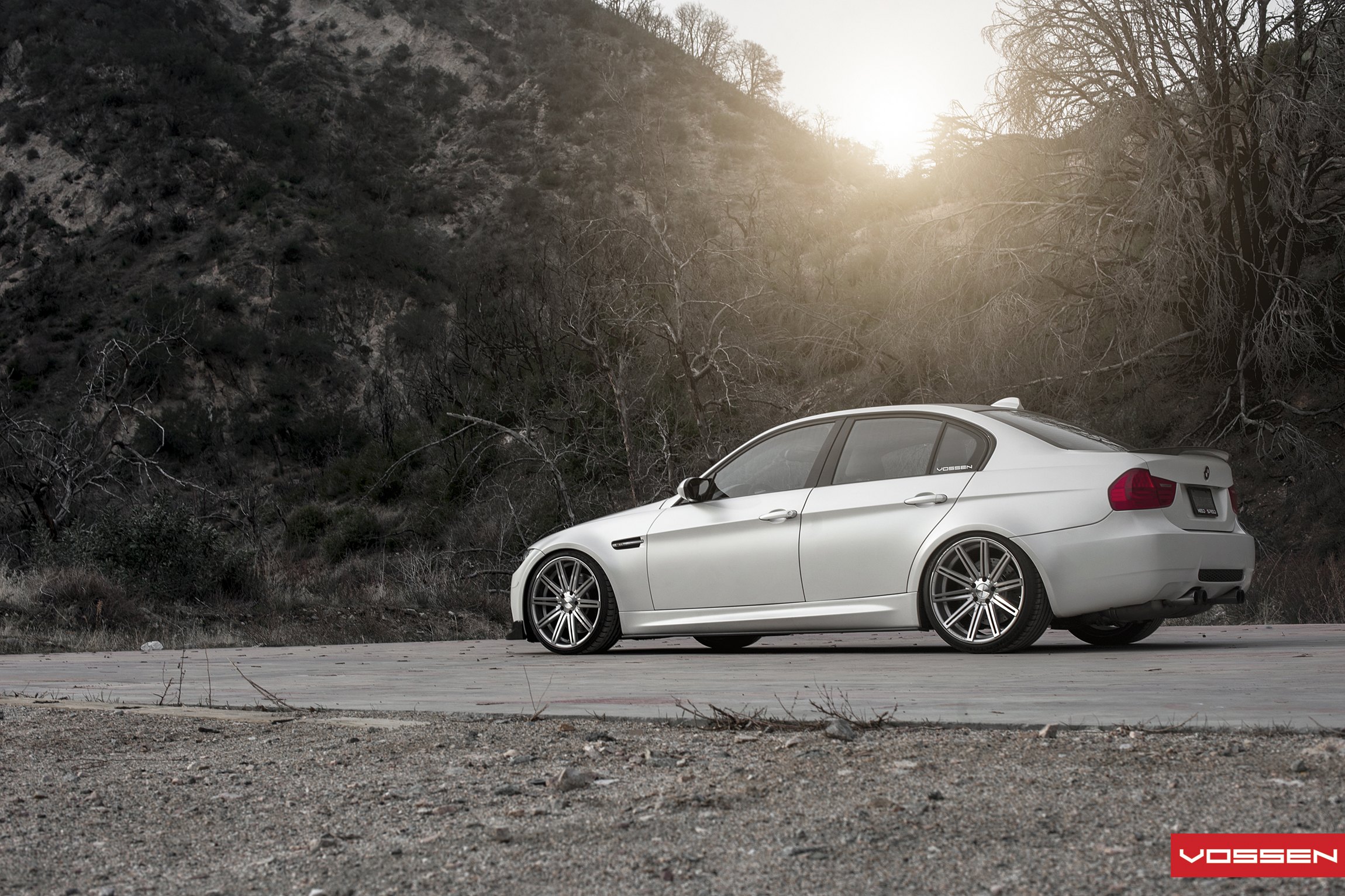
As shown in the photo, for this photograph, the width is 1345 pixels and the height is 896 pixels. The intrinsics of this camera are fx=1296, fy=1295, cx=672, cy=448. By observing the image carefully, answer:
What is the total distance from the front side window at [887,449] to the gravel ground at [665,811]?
12.6 ft

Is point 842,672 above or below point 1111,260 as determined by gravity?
below

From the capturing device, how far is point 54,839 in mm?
3367

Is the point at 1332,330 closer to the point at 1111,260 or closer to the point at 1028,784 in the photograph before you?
the point at 1111,260

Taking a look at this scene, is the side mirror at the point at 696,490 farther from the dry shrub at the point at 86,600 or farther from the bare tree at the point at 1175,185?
the bare tree at the point at 1175,185

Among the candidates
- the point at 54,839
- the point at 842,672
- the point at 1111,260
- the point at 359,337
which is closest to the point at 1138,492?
the point at 842,672

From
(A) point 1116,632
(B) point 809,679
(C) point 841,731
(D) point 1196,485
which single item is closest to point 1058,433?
(D) point 1196,485

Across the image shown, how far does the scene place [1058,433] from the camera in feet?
26.2

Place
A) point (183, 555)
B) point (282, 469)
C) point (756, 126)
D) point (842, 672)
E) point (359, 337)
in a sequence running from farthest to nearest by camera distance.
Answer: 1. point (756, 126)
2. point (359, 337)
3. point (282, 469)
4. point (183, 555)
5. point (842, 672)

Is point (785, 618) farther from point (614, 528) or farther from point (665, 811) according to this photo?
point (665, 811)

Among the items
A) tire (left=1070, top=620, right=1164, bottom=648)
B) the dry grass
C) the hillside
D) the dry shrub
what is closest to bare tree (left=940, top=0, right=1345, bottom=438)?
the hillside

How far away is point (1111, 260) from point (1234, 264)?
1852 mm

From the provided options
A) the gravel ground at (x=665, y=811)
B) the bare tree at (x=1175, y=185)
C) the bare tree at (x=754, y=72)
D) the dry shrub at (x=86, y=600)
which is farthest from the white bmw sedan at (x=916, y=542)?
the bare tree at (x=754, y=72)

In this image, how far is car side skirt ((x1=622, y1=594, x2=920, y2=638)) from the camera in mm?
7883

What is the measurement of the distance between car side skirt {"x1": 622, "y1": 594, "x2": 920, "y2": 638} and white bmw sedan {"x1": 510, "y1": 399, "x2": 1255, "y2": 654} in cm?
1
